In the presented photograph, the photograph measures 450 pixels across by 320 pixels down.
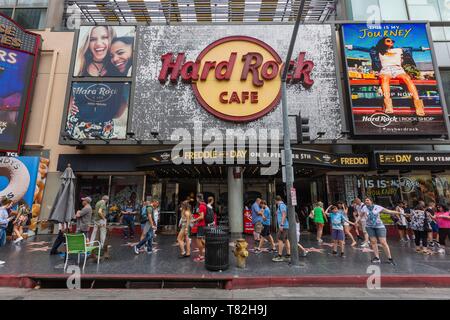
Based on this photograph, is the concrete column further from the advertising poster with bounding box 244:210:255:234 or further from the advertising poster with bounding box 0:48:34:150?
the advertising poster with bounding box 0:48:34:150

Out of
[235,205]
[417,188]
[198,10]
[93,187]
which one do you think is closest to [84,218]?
[93,187]

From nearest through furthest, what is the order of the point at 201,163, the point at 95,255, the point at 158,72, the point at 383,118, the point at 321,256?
the point at 95,255 → the point at 321,256 → the point at 201,163 → the point at 383,118 → the point at 158,72

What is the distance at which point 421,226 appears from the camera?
9375mm

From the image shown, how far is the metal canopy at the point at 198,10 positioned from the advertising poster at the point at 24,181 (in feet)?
34.2

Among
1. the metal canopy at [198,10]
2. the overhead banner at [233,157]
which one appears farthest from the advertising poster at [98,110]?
the metal canopy at [198,10]

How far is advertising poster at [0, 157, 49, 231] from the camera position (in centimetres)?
1312

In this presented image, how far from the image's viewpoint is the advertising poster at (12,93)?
46.6 feet

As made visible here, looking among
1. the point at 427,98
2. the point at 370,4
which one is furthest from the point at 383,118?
the point at 370,4

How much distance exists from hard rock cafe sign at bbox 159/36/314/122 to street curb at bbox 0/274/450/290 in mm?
9547

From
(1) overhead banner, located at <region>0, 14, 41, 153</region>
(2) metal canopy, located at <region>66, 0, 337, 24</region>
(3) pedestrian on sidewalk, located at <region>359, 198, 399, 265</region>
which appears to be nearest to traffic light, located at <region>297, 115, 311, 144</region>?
(3) pedestrian on sidewalk, located at <region>359, 198, 399, 265</region>

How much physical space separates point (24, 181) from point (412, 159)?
20.4 m

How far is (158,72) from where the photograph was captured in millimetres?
14773

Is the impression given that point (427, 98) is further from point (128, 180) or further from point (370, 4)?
point (128, 180)
